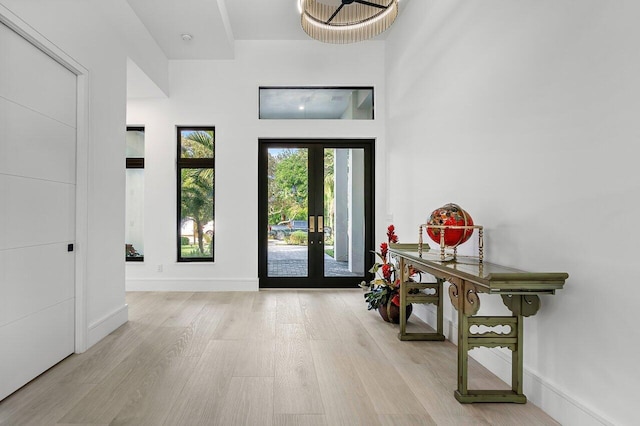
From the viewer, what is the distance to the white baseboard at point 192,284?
5.06 m

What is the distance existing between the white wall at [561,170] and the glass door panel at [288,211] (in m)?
2.65

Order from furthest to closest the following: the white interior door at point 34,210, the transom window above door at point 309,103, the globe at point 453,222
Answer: the transom window above door at point 309,103 → the globe at point 453,222 → the white interior door at point 34,210

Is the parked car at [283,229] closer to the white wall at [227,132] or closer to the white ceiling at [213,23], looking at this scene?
the white wall at [227,132]

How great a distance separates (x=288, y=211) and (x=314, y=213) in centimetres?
40

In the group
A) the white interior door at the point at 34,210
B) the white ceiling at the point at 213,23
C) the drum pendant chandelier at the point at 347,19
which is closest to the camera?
the white interior door at the point at 34,210

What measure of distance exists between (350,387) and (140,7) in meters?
4.39

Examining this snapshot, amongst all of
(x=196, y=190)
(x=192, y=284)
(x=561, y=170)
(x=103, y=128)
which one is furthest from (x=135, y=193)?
(x=561, y=170)

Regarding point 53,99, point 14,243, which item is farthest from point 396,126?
point 14,243

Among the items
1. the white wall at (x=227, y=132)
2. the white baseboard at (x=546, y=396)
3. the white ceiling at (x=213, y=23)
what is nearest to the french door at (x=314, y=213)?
the white wall at (x=227, y=132)

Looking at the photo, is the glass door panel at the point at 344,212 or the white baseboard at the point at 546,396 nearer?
the white baseboard at the point at 546,396

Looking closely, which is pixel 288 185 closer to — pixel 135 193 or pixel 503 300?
pixel 135 193

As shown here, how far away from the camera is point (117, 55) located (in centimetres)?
354

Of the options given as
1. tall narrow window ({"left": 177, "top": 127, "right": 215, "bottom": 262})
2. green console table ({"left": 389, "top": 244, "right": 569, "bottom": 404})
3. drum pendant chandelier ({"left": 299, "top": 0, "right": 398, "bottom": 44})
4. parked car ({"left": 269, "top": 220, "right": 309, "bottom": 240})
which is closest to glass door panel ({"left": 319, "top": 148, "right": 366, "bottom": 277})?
parked car ({"left": 269, "top": 220, "right": 309, "bottom": 240})

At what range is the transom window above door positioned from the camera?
523cm
